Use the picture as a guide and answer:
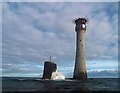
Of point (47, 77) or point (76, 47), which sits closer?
point (76, 47)

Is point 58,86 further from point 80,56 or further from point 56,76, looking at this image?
point 56,76

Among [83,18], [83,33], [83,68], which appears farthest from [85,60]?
[83,18]

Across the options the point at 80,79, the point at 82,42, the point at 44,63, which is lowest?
the point at 80,79

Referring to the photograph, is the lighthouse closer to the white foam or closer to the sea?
the white foam

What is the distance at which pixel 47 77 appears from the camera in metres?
73.2

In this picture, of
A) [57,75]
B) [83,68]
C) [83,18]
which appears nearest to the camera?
[83,68]

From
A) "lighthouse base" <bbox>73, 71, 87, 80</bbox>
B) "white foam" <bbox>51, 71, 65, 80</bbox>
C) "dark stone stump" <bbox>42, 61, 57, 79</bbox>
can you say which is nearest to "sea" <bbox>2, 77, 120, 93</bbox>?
"lighthouse base" <bbox>73, 71, 87, 80</bbox>

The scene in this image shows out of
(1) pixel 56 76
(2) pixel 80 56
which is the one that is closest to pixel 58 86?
(2) pixel 80 56

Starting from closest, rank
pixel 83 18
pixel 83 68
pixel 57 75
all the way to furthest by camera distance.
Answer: pixel 83 68, pixel 83 18, pixel 57 75

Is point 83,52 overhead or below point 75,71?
overhead

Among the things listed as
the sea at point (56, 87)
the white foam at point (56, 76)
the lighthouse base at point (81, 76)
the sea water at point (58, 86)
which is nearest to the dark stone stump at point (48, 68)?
the white foam at point (56, 76)

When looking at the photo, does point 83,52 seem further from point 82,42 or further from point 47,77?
point 47,77

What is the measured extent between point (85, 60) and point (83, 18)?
13.1m

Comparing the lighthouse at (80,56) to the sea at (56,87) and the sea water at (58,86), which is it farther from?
the sea at (56,87)
